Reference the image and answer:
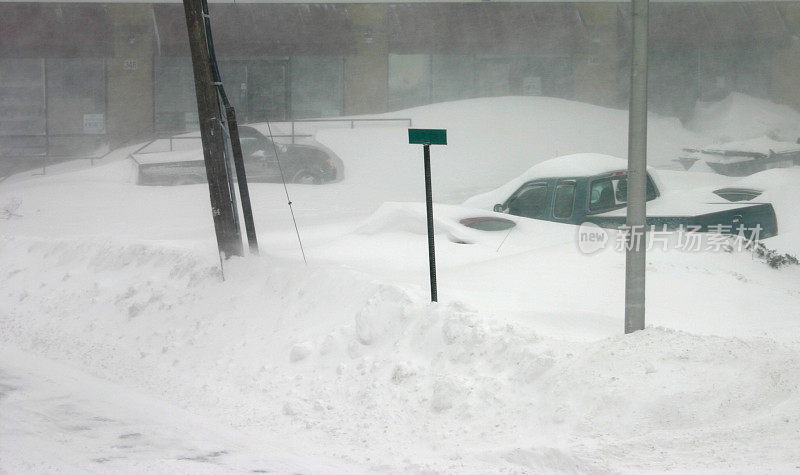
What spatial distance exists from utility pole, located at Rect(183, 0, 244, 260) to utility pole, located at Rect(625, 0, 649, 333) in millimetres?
4984

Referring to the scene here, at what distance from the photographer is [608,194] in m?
11.7

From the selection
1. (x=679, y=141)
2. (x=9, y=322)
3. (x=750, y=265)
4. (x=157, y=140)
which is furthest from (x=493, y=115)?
(x=9, y=322)

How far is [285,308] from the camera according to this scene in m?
8.20

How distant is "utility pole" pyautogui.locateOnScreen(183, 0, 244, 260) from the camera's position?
965cm

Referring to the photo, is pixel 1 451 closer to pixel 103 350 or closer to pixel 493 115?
pixel 103 350

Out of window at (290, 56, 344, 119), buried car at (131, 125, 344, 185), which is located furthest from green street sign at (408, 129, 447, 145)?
window at (290, 56, 344, 119)

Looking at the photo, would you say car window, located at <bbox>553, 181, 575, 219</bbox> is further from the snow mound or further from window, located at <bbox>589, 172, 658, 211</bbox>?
the snow mound

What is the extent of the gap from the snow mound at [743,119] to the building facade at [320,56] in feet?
5.02

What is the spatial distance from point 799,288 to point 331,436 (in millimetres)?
6113

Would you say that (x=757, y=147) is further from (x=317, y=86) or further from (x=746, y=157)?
(x=317, y=86)

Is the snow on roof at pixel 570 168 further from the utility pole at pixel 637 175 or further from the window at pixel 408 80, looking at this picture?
the window at pixel 408 80

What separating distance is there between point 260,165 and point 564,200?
→ 1137cm

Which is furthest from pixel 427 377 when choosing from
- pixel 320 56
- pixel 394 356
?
pixel 320 56

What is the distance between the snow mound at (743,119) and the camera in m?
26.9
